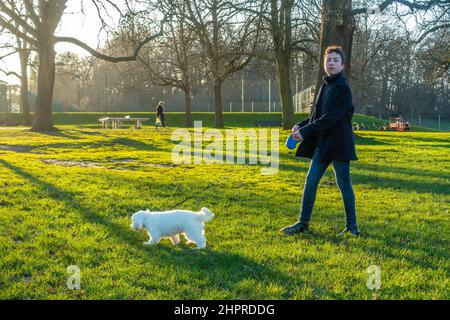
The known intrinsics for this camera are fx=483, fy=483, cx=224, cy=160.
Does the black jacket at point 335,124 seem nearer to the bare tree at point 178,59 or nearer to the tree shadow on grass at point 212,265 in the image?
the tree shadow on grass at point 212,265

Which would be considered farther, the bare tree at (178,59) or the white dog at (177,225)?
the bare tree at (178,59)

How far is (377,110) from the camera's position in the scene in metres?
68.4

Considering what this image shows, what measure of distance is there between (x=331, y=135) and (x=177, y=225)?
6.58 ft

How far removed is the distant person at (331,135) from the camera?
5.34m

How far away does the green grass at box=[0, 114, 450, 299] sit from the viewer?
3840mm

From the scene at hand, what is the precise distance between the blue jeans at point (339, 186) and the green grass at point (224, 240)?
0.24 metres

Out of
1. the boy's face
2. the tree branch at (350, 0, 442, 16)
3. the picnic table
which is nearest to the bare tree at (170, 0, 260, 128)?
the tree branch at (350, 0, 442, 16)

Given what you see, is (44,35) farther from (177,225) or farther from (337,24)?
(177,225)

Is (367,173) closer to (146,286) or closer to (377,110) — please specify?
(146,286)

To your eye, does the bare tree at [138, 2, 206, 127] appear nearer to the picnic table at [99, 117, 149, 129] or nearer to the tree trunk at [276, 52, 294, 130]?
the picnic table at [99, 117, 149, 129]

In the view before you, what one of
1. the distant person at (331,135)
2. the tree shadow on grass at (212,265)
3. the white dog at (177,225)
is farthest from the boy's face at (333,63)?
the tree shadow on grass at (212,265)

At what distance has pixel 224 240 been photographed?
519 cm

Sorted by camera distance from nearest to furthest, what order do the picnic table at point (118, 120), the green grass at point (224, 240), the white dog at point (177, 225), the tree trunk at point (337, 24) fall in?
1. the green grass at point (224, 240)
2. the white dog at point (177, 225)
3. the tree trunk at point (337, 24)
4. the picnic table at point (118, 120)
